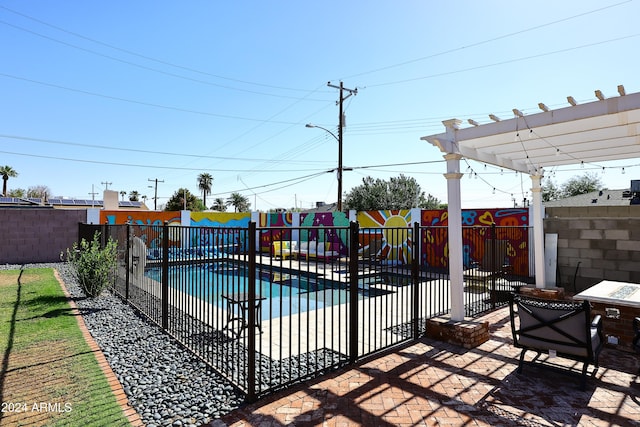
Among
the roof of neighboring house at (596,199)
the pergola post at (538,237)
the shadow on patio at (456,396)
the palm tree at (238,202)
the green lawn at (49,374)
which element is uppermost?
the palm tree at (238,202)

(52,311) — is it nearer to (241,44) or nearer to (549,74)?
(241,44)

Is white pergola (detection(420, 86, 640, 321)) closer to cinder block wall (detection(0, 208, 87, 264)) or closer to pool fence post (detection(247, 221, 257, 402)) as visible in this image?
pool fence post (detection(247, 221, 257, 402))

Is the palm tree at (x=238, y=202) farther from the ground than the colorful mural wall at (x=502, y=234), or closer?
farther from the ground

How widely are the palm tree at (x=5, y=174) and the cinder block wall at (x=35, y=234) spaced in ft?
142

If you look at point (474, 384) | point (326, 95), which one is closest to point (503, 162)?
point (474, 384)

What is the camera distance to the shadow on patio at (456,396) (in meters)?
2.79

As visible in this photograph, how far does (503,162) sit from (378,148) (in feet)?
55.8

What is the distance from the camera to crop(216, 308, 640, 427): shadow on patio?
2.79 meters

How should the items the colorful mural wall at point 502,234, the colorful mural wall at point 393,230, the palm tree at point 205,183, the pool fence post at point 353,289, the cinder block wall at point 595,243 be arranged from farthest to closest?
the palm tree at point 205,183, the colorful mural wall at point 502,234, the cinder block wall at point 595,243, the colorful mural wall at point 393,230, the pool fence post at point 353,289

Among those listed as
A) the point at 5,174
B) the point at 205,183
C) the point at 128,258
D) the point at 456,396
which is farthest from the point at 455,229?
the point at 5,174

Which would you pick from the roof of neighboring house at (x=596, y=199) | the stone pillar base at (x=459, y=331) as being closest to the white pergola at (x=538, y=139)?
the stone pillar base at (x=459, y=331)

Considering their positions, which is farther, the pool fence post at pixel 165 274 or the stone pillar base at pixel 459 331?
the pool fence post at pixel 165 274

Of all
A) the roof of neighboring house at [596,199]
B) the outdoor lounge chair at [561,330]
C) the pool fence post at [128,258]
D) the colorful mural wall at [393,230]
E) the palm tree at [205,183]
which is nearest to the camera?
the outdoor lounge chair at [561,330]

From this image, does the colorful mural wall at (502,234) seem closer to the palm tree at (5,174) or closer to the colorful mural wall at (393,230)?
the colorful mural wall at (393,230)
